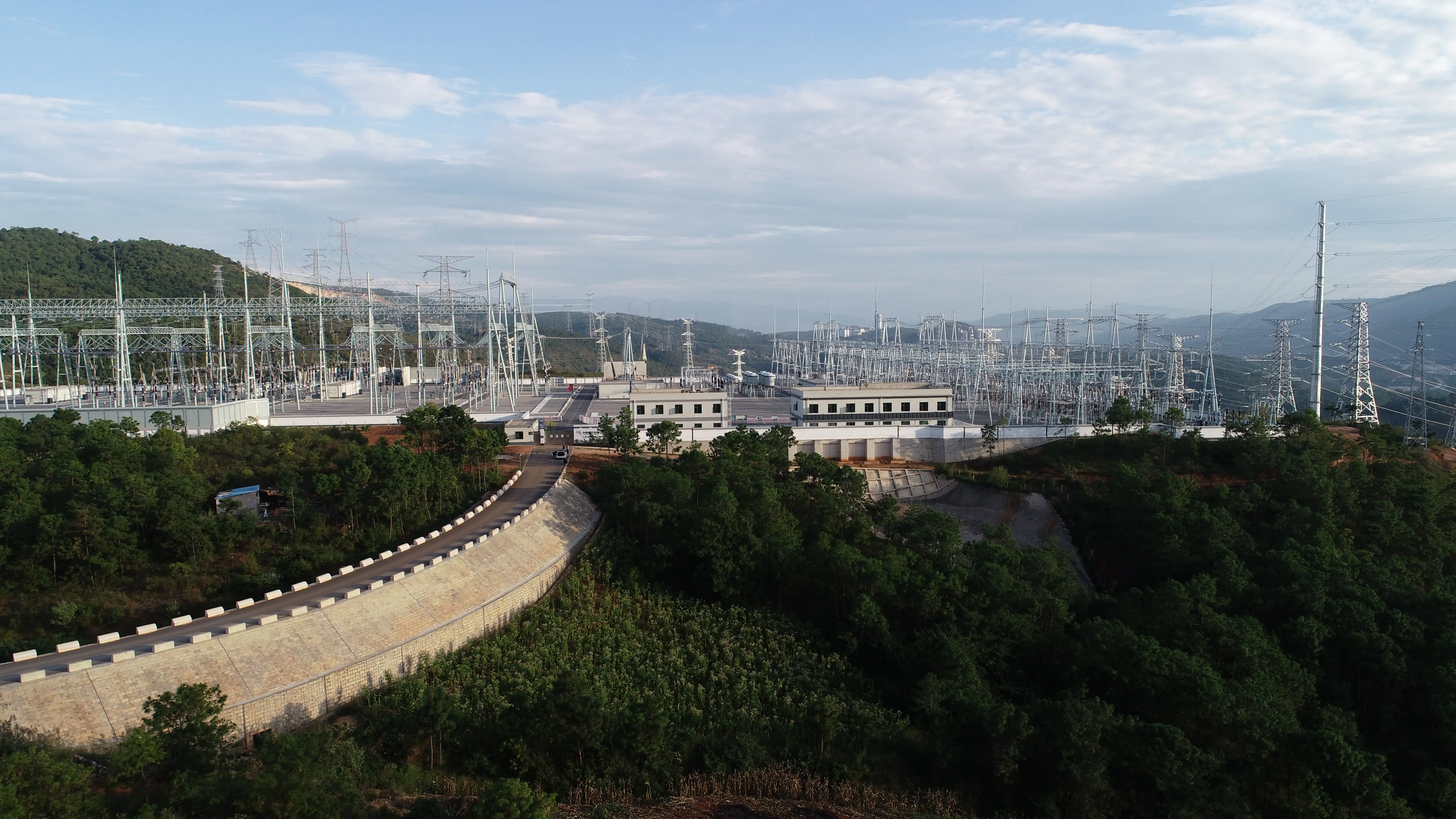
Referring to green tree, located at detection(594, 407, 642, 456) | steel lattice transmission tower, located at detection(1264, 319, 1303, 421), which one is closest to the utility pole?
steel lattice transmission tower, located at detection(1264, 319, 1303, 421)

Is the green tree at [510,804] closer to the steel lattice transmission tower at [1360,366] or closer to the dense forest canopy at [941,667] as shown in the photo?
the dense forest canopy at [941,667]

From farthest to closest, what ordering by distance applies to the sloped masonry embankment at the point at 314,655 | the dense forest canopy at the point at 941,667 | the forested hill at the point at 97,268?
the forested hill at the point at 97,268
the dense forest canopy at the point at 941,667
the sloped masonry embankment at the point at 314,655

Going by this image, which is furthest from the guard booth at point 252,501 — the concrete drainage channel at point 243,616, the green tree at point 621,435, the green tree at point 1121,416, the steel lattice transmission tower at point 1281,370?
the steel lattice transmission tower at point 1281,370

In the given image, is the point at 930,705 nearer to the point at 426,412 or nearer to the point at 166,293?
the point at 426,412

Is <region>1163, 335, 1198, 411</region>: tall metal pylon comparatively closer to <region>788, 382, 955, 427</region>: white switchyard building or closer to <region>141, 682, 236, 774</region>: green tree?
<region>788, 382, 955, 427</region>: white switchyard building

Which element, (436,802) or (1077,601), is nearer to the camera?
(436,802)

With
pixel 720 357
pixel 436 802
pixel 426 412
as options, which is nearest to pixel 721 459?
pixel 426 412
